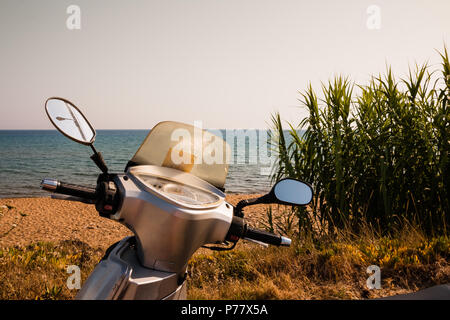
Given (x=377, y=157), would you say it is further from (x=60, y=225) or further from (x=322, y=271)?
(x=60, y=225)

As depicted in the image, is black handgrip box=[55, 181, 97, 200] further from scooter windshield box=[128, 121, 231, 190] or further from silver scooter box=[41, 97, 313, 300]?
scooter windshield box=[128, 121, 231, 190]

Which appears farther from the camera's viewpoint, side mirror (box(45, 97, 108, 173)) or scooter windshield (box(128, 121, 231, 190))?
scooter windshield (box(128, 121, 231, 190))

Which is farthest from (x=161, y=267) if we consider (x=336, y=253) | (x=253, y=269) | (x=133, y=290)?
(x=336, y=253)

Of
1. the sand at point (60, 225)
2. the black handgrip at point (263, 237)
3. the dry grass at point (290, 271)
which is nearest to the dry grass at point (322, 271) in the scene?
the dry grass at point (290, 271)

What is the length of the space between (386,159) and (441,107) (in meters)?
1.24

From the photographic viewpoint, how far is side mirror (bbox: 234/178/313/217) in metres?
1.45

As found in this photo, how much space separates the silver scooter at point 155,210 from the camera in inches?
45.3

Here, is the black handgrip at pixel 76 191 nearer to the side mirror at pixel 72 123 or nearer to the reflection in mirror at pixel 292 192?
the side mirror at pixel 72 123

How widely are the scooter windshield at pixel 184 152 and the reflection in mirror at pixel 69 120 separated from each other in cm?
25

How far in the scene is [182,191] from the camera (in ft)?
4.39

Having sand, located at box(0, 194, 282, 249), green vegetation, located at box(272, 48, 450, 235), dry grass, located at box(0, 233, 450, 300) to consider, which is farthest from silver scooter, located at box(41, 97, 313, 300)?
sand, located at box(0, 194, 282, 249)
